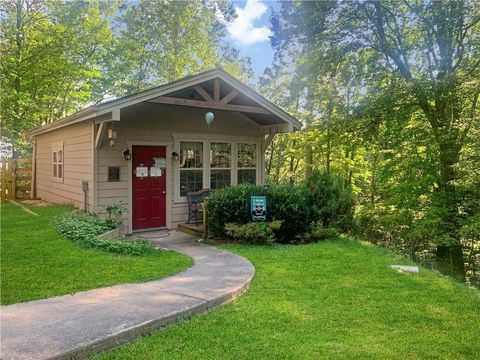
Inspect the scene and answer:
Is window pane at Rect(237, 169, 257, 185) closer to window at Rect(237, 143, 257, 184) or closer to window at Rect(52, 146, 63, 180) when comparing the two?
window at Rect(237, 143, 257, 184)

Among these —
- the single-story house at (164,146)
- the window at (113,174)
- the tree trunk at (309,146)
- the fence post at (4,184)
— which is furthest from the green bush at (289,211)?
the fence post at (4,184)

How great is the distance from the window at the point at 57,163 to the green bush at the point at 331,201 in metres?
7.01

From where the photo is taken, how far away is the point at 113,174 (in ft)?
26.2

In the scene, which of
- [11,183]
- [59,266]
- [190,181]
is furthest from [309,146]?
[11,183]

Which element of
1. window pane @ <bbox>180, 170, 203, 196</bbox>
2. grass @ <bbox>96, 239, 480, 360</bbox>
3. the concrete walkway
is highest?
window pane @ <bbox>180, 170, 203, 196</bbox>

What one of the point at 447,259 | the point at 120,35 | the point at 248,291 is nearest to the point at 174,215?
the point at 248,291

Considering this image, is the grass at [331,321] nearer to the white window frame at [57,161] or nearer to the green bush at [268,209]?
the green bush at [268,209]

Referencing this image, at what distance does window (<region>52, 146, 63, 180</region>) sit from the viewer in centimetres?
1038

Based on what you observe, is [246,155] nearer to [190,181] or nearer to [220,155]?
[220,155]

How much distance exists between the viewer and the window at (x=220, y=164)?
31.1ft

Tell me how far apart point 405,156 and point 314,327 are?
7.58 metres

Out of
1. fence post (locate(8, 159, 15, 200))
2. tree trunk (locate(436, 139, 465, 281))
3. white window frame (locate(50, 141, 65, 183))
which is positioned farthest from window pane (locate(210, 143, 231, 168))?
fence post (locate(8, 159, 15, 200))

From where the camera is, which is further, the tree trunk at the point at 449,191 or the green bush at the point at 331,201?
the tree trunk at the point at 449,191

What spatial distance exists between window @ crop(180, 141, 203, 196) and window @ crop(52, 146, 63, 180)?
387 cm
